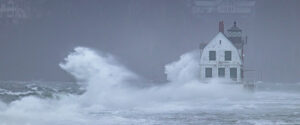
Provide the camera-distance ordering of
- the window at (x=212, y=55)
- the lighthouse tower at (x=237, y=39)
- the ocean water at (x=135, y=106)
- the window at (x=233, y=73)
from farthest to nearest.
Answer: the lighthouse tower at (x=237, y=39) → the window at (x=212, y=55) → the window at (x=233, y=73) → the ocean water at (x=135, y=106)

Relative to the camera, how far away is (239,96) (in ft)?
152

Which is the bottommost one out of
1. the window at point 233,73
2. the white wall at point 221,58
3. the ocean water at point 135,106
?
the ocean water at point 135,106

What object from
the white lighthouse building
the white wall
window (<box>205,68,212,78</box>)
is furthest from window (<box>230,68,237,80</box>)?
window (<box>205,68,212,78</box>)

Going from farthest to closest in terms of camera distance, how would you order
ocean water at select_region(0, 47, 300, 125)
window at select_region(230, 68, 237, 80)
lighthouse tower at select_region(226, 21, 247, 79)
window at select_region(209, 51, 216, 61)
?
lighthouse tower at select_region(226, 21, 247, 79) < window at select_region(209, 51, 216, 61) < window at select_region(230, 68, 237, 80) < ocean water at select_region(0, 47, 300, 125)

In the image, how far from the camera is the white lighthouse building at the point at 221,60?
4728cm

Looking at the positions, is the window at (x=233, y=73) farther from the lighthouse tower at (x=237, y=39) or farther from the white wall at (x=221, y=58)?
the lighthouse tower at (x=237, y=39)

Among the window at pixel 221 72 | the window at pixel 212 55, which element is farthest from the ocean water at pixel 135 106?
the window at pixel 212 55

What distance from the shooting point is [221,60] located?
47.4 meters

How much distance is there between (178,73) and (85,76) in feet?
39.9

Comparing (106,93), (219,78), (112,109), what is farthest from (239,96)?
(112,109)

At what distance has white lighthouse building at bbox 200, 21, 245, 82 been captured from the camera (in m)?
47.3

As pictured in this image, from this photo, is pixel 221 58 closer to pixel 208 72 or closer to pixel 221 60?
pixel 221 60

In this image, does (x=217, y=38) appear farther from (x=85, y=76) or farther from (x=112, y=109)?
(x=112, y=109)

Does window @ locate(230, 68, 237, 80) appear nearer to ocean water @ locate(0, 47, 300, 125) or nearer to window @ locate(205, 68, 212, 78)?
ocean water @ locate(0, 47, 300, 125)
